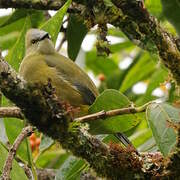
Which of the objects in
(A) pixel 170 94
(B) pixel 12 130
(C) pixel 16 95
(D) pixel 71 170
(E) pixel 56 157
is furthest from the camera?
(E) pixel 56 157

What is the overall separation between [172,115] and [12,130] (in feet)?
3.41

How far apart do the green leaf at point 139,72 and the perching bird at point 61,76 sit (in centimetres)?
94

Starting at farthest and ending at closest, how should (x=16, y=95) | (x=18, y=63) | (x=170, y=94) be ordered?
(x=170, y=94) < (x=18, y=63) < (x=16, y=95)

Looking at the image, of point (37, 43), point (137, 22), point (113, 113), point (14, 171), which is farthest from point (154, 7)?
point (14, 171)

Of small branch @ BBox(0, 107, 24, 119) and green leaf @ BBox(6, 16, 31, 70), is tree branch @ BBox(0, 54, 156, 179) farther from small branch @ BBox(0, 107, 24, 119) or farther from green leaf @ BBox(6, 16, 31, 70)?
green leaf @ BBox(6, 16, 31, 70)

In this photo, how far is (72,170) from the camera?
3.01 meters

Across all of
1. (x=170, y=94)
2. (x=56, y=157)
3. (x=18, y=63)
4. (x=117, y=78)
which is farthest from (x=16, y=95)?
(x=117, y=78)

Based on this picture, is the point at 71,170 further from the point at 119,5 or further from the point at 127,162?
the point at 119,5

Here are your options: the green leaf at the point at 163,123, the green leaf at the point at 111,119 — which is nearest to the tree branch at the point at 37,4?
the green leaf at the point at 111,119

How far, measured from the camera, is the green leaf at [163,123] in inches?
95.3

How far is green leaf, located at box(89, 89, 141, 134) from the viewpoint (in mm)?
2727

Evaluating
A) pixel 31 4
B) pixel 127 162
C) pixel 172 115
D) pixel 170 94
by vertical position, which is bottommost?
pixel 127 162

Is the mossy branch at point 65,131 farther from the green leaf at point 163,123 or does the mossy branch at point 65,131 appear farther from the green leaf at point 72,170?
the green leaf at point 72,170

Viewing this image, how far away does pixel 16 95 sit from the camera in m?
1.97
